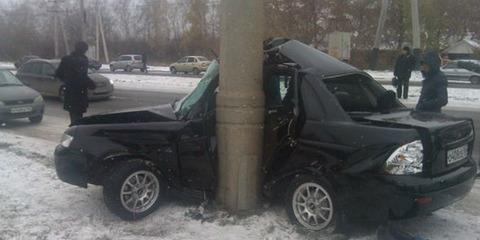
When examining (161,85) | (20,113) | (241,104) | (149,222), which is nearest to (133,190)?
(149,222)

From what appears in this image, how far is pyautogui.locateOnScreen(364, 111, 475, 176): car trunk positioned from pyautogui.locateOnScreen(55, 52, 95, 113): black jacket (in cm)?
507

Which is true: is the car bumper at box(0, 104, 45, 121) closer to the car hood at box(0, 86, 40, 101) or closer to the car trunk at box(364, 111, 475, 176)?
the car hood at box(0, 86, 40, 101)

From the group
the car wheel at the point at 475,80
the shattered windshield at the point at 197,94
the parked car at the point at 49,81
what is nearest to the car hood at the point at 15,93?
the parked car at the point at 49,81

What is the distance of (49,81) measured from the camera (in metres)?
18.4

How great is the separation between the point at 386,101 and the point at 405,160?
133cm

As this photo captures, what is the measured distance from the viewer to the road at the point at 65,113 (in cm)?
1105

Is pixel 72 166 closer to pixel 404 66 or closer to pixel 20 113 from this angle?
pixel 20 113

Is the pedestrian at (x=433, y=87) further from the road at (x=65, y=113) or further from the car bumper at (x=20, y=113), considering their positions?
the car bumper at (x=20, y=113)

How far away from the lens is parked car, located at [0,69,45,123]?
39.2ft

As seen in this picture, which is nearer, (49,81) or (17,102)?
(17,102)

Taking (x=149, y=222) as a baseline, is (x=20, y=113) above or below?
above

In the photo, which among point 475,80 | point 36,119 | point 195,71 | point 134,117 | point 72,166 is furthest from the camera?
point 195,71

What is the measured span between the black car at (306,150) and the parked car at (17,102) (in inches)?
286

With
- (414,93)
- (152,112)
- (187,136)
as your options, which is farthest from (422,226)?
(414,93)
